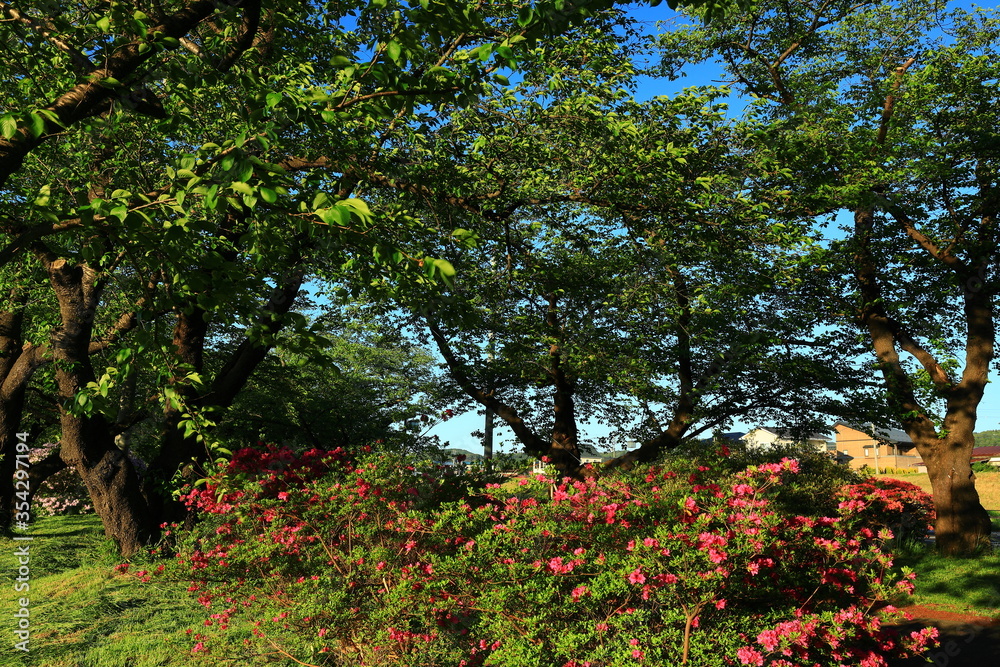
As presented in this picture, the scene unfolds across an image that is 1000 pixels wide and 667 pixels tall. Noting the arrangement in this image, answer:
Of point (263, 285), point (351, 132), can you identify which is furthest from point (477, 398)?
point (263, 285)

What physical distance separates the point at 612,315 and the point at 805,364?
4.41m

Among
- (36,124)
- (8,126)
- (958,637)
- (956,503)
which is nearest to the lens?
(8,126)

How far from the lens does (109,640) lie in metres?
7.97

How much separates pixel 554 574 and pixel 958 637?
300 inches

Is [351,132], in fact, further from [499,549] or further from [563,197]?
[499,549]

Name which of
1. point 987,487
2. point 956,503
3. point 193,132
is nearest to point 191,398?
point 193,132

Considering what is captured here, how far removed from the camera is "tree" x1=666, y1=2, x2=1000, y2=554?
13.6m

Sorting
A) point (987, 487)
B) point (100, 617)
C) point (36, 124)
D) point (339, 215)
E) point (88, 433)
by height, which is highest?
point (36, 124)

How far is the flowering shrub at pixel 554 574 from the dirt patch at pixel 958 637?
236cm

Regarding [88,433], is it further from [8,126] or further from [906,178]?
[906,178]

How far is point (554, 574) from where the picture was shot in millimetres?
5141

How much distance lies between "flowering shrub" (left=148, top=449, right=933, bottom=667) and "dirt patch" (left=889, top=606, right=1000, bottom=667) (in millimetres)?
2361

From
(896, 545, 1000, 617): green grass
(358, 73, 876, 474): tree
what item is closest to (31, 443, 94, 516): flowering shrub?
(358, 73, 876, 474): tree

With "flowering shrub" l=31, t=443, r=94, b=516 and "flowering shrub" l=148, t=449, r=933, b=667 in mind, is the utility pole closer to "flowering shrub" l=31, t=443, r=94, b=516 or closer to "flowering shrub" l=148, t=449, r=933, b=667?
"flowering shrub" l=148, t=449, r=933, b=667
